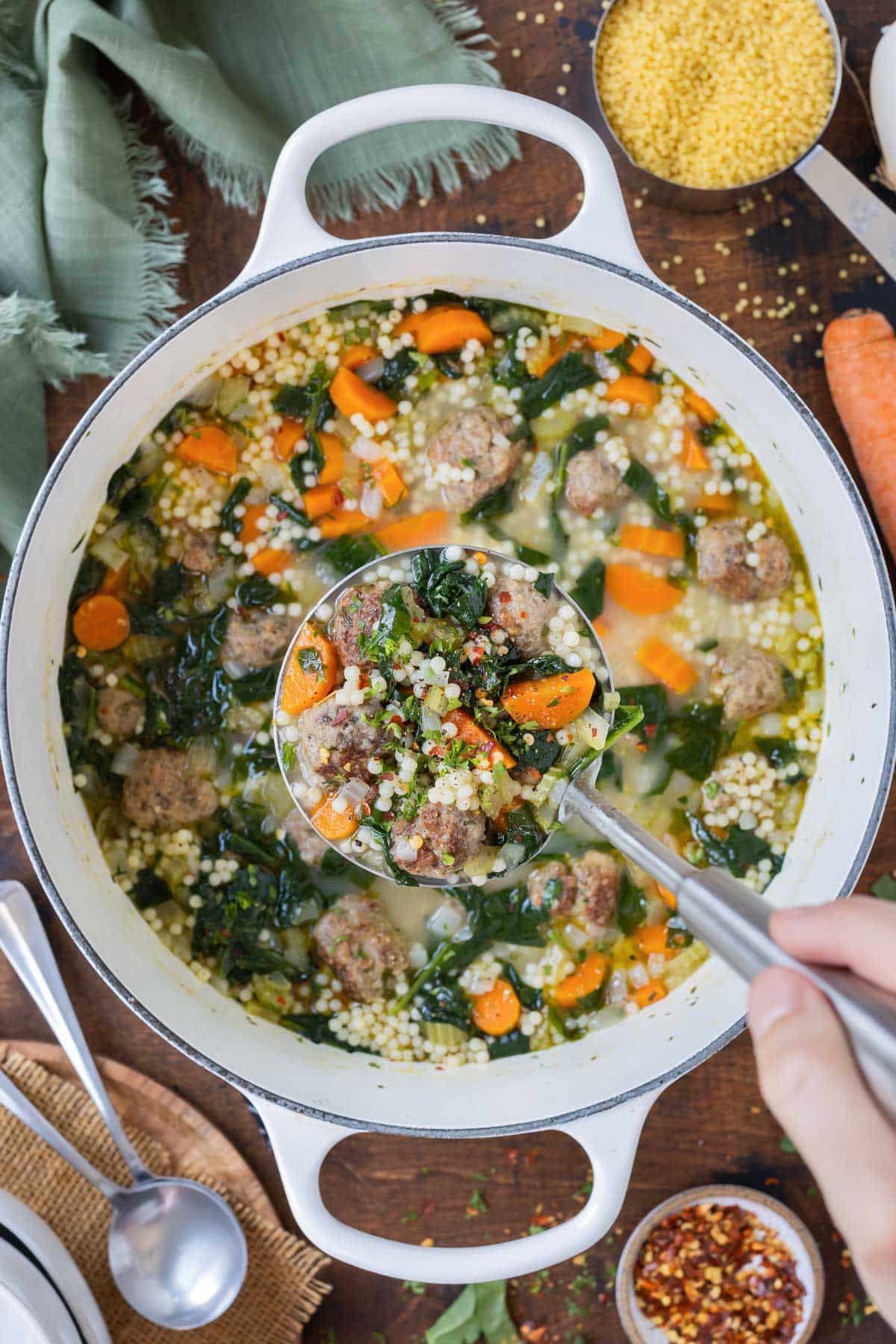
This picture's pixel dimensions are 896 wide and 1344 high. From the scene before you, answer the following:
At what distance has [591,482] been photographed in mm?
2693

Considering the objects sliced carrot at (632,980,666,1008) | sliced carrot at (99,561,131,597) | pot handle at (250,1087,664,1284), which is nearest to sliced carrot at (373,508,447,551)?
sliced carrot at (99,561,131,597)

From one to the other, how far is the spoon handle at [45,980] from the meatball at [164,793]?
0.35 meters

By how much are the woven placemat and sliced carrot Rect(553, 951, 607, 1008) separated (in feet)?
3.02

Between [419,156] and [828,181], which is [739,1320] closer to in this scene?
[828,181]

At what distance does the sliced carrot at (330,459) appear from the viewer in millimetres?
2752

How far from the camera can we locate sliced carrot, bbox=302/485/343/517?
9.02 feet

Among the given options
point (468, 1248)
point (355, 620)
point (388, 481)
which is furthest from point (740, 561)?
point (468, 1248)

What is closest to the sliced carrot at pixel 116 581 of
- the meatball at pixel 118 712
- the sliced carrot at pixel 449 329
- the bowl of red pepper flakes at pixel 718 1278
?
the meatball at pixel 118 712

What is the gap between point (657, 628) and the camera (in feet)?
9.18

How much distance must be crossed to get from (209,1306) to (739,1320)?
137 cm

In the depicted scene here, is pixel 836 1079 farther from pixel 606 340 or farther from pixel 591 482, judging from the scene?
pixel 606 340

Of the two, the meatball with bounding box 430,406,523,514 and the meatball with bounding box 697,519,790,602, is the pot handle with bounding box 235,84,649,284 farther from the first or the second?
the meatball with bounding box 697,519,790,602

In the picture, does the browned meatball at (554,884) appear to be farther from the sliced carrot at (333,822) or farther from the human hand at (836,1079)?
the human hand at (836,1079)

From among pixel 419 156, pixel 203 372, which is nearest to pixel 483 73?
pixel 419 156
